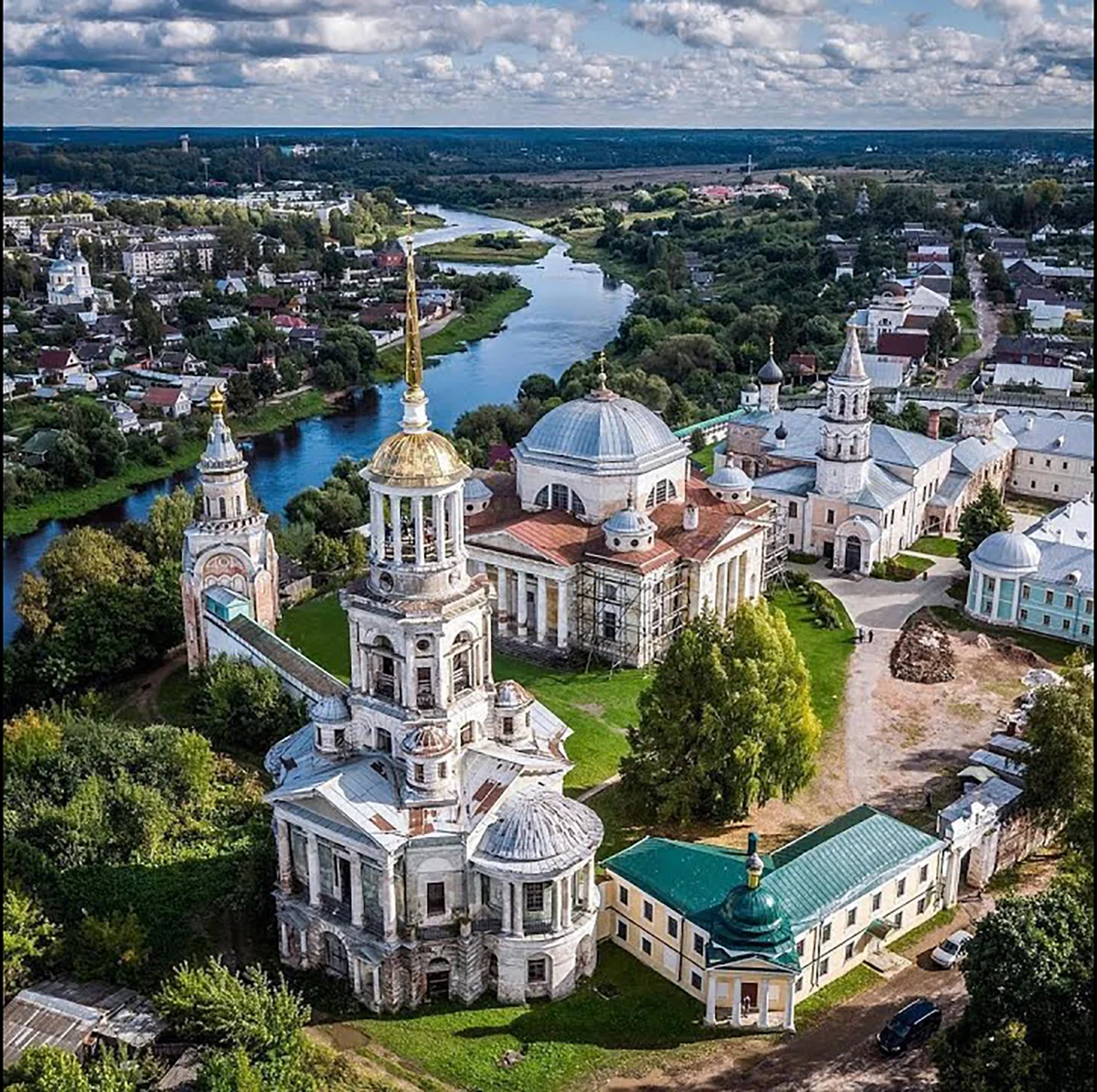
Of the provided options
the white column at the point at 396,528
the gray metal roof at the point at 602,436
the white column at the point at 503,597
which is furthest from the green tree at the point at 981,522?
the white column at the point at 396,528

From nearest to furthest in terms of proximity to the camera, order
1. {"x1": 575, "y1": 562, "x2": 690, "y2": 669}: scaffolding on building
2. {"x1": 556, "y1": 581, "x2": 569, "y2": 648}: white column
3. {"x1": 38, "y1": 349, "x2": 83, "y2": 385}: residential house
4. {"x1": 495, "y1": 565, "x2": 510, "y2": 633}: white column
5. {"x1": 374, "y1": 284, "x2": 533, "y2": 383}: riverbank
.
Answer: {"x1": 575, "y1": 562, "x2": 690, "y2": 669}: scaffolding on building < {"x1": 556, "y1": 581, "x2": 569, "y2": 648}: white column < {"x1": 495, "y1": 565, "x2": 510, "y2": 633}: white column < {"x1": 38, "y1": 349, "x2": 83, "y2": 385}: residential house < {"x1": 374, "y1": 284, "x2": 533, "y2": 383}: riverbank

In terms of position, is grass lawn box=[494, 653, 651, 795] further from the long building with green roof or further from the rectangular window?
the rectangular window

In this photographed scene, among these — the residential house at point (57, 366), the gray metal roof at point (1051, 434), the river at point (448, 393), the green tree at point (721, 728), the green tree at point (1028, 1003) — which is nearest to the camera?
the green tree at point (1028, 1003)

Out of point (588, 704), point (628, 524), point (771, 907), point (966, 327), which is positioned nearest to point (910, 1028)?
point (771, 907)

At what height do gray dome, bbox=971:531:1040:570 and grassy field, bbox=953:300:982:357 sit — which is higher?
grassy field, bbox=953:300:982:357

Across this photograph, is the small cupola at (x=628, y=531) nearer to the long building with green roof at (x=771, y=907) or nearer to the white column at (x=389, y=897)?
the long building with green roof at (x=771, y=907)

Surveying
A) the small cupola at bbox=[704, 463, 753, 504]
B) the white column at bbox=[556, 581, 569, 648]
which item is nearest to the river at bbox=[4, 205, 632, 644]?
the white column at bbox=[556, 581, 569, 648]

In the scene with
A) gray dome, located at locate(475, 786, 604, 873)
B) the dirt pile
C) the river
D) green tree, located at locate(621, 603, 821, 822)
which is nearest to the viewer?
gray dome, located at locate(475, 786, 604, 873)
